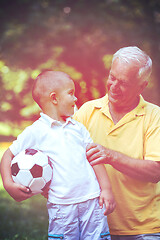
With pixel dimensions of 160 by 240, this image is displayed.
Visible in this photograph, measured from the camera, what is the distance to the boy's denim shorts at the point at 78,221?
2.02m

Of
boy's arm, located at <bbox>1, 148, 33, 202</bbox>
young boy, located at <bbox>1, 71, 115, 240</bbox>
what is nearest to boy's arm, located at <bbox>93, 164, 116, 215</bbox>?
young boy, located at <bbox>1, 71, 115, 240</bbox>

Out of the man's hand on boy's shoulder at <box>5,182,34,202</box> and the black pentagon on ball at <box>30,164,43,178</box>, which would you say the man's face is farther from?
the man's hand on boy's shoulder at <box>5,182,34,202</box>

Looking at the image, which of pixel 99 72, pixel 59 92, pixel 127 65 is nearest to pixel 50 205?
pixel 59 92

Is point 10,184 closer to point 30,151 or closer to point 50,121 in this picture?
point 30,151

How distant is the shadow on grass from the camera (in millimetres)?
3566

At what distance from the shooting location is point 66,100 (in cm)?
209

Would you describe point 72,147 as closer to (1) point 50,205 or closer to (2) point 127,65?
(1) point 50,205

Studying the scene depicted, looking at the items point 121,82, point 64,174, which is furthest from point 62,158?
point 121,82

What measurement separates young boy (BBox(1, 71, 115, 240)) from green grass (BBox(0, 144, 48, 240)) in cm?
125

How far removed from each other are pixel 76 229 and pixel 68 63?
15.2 ft

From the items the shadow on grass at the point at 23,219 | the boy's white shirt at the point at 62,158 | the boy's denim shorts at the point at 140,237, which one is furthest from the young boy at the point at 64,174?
the shadow on grass at the point at 23,219

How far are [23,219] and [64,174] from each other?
7.67ft

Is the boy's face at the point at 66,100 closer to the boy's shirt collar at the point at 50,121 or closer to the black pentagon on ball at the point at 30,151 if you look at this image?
the boy's shirt collar at the point at 50,121

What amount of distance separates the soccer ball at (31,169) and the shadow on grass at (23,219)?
1.30 meters
